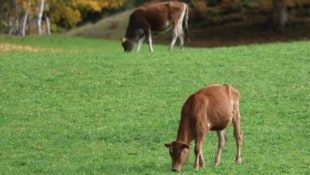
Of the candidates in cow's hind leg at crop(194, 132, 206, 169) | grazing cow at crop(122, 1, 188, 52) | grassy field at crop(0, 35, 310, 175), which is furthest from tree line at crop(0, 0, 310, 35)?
cow's hind leg at crop(194, 132, 206, 169)

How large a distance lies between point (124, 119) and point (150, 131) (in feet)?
4.86

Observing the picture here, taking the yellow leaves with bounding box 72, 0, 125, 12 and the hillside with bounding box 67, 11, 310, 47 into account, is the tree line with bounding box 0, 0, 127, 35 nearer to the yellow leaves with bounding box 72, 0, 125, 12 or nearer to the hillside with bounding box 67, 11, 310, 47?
the yellow leaves with bounding box 72, 0, 125, 12

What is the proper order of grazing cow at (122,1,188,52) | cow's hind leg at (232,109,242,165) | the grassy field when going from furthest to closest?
grazing cow at (122,1,188,52), the grassy field, cow's hind leg at (232,109,242,165)

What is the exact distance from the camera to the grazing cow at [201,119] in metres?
13.2

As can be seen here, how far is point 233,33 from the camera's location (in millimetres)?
51375

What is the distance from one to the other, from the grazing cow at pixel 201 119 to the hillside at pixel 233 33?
31.7 m

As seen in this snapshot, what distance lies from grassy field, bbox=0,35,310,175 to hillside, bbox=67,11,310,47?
2095cm

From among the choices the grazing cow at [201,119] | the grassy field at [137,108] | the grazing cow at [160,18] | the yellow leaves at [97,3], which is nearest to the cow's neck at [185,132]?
the grazing cow at [201,119]

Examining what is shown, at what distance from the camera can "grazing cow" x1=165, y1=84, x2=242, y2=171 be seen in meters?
13.2

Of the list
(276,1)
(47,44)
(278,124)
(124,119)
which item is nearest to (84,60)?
(124,119)

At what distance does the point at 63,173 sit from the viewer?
13938 millimetres

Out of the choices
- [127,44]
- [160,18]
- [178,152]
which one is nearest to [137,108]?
[178,152]

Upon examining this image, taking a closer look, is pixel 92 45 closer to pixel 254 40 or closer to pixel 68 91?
pixel 254 40

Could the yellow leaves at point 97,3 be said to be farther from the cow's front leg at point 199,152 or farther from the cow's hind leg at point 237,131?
the cow's front leg at point 199,152
